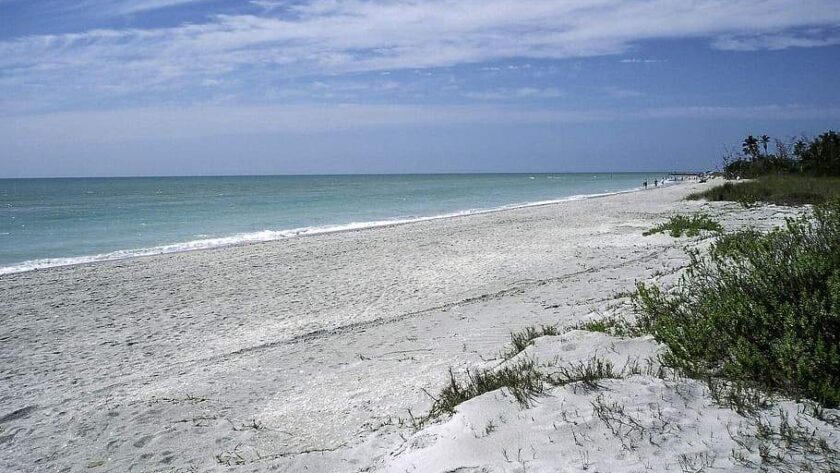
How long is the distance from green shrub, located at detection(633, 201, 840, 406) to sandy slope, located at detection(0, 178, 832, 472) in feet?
1.52

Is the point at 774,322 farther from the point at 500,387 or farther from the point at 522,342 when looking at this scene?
the point at 522,342

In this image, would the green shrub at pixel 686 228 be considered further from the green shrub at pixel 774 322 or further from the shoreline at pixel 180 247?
the shoreline at pixel 180 247

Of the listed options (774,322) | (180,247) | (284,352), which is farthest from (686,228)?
(180,247)

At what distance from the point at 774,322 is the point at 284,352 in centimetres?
553

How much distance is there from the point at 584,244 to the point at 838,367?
11.9 m

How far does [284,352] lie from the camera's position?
7.39 meters

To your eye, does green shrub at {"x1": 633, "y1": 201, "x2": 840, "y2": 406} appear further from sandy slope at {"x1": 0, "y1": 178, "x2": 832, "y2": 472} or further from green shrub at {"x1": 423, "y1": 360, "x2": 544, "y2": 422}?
Result: green shrub at {"x1": 423, "y1": 360, "x2": 544, "y2": 422}

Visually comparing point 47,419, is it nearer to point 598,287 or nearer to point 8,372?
point 8,372

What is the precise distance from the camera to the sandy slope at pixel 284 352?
4289 millimetres

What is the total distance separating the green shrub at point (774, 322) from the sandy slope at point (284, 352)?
0.46 metres

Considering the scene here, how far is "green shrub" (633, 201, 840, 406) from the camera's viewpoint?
11.4ft

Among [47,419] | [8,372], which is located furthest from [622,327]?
[8,372]

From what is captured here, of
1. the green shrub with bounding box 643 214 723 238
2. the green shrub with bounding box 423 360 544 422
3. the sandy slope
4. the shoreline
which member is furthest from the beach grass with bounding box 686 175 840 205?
the green shrub with bounding box 423 360 544 422

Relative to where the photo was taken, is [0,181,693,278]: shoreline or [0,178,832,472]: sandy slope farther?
[0,181,693,278]: shoreline
